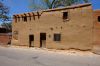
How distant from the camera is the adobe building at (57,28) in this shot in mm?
24859

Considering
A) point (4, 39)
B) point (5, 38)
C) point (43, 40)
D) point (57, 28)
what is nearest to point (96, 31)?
point (57, 28)

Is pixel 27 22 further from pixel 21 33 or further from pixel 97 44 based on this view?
pixel 97 44

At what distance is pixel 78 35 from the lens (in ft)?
83.6

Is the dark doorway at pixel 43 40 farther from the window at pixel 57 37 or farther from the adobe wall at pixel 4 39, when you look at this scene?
the adobe wall at pixel 4 39

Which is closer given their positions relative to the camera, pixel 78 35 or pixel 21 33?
pixel 78 35

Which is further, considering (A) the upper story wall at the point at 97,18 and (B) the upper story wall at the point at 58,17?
(B) the upper story wall at the point at 58,17

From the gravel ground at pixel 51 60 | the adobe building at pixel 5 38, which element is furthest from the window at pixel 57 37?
the adobe building at pixel 5 38

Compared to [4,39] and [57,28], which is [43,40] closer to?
[57,28]

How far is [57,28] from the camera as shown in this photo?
28516 mm

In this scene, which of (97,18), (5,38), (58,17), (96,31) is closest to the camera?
(96,31)

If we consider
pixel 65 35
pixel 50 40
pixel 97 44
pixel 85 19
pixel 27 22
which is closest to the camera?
pixel 97 44

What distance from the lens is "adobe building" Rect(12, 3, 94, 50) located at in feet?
81.6

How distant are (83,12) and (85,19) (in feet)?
3.24

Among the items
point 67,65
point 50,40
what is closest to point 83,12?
point 50,40
